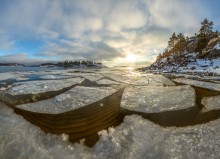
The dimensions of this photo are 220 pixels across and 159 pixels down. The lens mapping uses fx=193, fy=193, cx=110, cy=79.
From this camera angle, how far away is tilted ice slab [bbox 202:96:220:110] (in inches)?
229

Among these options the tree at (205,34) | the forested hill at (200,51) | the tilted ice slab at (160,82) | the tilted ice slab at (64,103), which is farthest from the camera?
the tree at (205,34)

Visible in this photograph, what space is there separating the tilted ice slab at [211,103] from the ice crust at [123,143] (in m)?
1.44

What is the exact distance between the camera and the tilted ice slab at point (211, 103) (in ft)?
19.1

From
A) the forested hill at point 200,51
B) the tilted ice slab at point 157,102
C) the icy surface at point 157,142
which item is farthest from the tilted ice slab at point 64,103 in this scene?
the forested hill at point 200,51

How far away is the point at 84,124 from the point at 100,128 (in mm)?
431

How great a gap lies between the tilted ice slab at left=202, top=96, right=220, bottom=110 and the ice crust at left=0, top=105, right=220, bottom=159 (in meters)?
1.44

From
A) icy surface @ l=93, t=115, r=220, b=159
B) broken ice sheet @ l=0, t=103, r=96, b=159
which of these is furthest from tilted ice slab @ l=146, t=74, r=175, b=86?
broken ice sheet @ l=0, t=103, r=96, b=159

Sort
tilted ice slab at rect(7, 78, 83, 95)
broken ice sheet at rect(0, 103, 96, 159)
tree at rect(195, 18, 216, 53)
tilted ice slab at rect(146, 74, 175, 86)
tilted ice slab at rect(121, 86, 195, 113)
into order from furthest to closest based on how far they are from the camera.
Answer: tree at rect(195, 18, 216, 53)
tilted ice slab at rect(146, 74, 175, 86)
tilted ice slab at rect(7, 78, 83, 95)
tilted ice slab at rect(121, 86, 195, 113)
broken ice sheet at rect(0, 103, 96, 159)

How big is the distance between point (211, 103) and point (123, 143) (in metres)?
3.99

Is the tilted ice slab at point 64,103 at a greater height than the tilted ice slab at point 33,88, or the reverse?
the tilted ice slab at point 64,103

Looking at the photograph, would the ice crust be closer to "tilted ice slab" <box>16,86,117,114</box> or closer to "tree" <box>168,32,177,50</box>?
"tilted ice slab" <box>16,86,117,114</box>

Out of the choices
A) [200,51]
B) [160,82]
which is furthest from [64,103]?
[200,51]

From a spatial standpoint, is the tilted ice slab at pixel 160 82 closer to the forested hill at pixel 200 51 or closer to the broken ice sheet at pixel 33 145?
the broken ice sheet at pixel 33 145

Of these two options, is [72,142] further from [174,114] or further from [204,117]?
[204,117]
